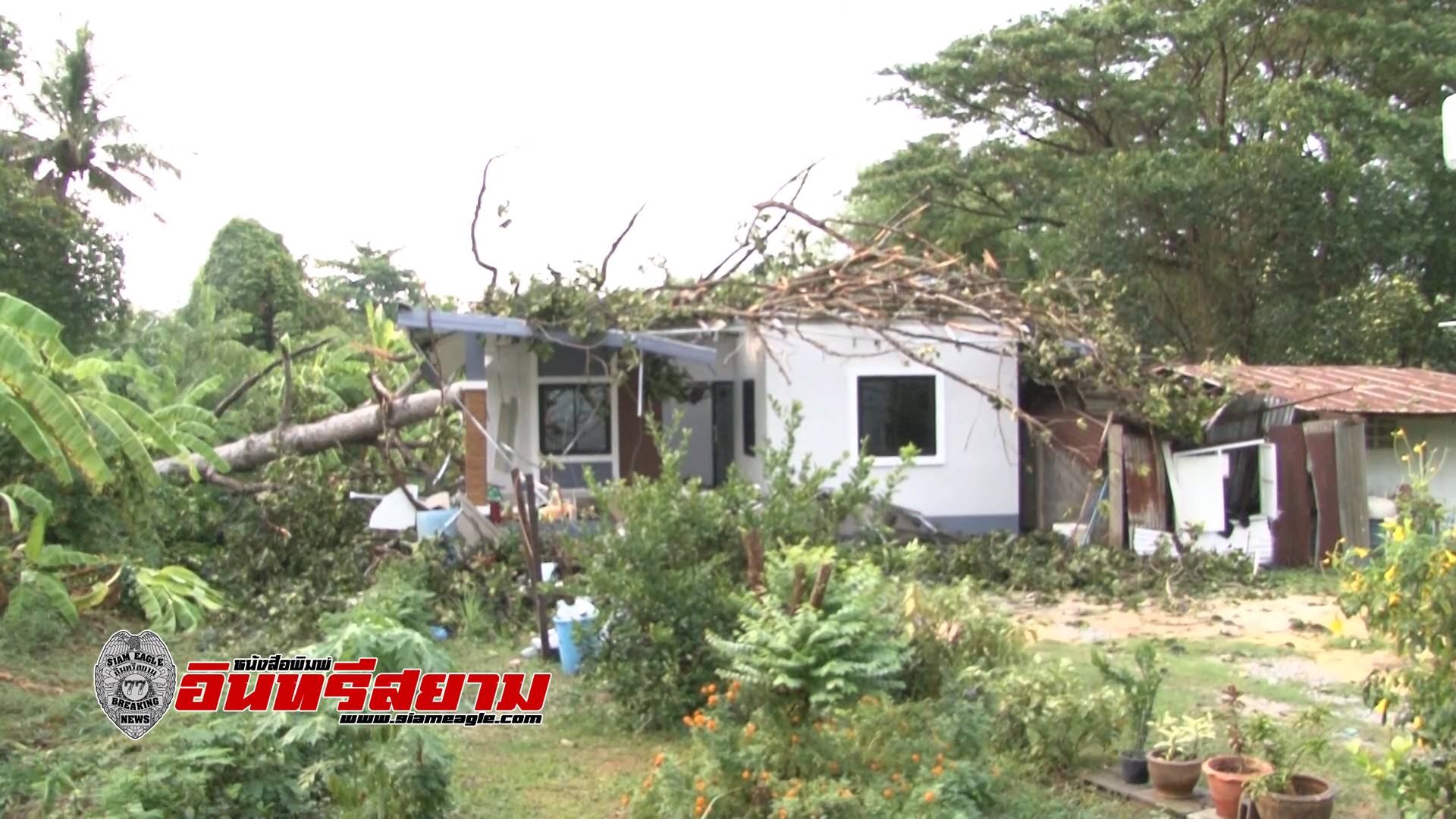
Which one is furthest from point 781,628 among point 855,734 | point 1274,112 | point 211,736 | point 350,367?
point 1274,112

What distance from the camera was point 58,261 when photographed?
69.6ft

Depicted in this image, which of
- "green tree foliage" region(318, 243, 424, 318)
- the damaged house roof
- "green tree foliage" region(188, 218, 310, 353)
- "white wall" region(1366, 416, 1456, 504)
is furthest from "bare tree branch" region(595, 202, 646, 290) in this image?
"green tree foliage" region(318, 243, 424, 318)

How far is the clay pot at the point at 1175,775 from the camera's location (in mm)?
5227

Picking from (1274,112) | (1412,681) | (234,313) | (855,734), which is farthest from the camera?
(234,313)

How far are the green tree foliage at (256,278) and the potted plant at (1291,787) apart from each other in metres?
26.4

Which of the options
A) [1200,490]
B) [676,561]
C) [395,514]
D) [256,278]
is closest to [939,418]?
[1200,490]

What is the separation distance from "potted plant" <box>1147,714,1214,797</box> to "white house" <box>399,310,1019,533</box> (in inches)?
316

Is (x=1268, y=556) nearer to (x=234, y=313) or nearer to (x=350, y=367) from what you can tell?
(x=350, y=367)

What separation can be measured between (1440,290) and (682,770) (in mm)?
21709

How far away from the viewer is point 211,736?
4.61 metres

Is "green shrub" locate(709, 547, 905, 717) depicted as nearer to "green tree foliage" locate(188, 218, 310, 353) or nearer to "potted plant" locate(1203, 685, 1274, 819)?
"potted plant" locate(1203, 685, 1274, 819)

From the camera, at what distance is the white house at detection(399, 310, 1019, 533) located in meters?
13.6

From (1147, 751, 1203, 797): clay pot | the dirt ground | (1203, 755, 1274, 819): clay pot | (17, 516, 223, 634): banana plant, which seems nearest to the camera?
(1203, 755, 1274, 819): clay pot

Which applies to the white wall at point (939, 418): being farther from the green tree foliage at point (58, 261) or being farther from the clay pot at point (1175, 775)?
the green tree foliage at point (58, 261)
